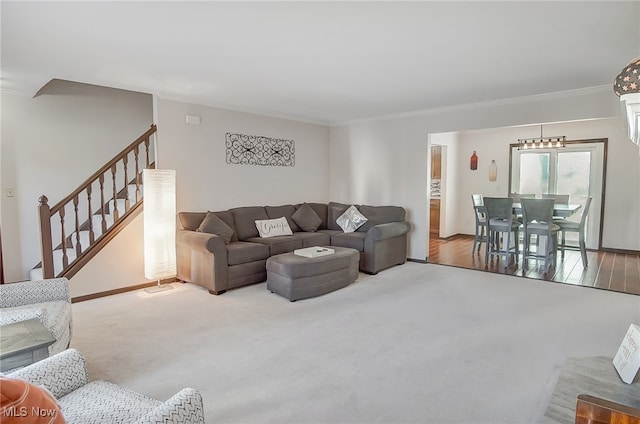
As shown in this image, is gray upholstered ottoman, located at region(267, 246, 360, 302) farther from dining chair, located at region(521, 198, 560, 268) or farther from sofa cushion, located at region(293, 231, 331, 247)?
dining chair, located at region(521, 198, 560, 268)

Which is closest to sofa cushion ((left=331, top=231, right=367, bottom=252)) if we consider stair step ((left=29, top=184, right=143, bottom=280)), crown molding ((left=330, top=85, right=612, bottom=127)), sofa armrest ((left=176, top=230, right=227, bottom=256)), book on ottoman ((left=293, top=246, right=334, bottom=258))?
book on ottoman ((left=293, top=246, right=334, bottom=258))

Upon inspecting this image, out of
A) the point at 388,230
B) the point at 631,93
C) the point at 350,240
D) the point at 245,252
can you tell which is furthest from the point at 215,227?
the point at 631,93

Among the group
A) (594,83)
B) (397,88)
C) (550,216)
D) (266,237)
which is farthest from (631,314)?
(266,237)

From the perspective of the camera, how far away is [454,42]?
2.86 meters

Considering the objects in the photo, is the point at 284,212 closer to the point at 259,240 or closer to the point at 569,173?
the point at 259,240

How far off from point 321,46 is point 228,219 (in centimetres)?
294

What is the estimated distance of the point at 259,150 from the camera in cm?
580

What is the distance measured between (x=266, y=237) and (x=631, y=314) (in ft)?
14.2

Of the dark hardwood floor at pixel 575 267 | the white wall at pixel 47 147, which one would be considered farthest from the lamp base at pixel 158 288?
the dark hardwood floor at pixel 575 267

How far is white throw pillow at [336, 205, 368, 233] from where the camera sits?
5852 millimetres

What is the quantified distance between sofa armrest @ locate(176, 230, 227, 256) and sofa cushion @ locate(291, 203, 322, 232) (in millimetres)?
1886

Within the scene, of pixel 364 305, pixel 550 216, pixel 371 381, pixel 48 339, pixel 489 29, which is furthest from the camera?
pixel 550 216

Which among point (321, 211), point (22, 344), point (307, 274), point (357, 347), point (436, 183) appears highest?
point (436, 183)

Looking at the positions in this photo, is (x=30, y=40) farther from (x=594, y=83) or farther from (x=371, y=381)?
(x=594, y=83)
